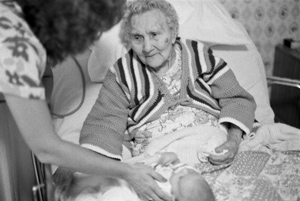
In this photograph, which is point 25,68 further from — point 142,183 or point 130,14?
point 130,14

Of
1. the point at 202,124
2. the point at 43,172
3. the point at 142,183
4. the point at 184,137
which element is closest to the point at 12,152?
the point at 43,172

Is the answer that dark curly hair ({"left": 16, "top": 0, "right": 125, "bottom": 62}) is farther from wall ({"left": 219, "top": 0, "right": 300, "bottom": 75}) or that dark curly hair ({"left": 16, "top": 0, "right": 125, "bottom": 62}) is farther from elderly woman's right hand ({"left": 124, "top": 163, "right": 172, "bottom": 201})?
wall ({"left": 219, "top": 0, "right": 300, "bottom": 75})

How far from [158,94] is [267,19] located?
4.47 feet

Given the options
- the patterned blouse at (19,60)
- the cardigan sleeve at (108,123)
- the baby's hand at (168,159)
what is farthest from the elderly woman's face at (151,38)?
the patterned blouse at (19,60)

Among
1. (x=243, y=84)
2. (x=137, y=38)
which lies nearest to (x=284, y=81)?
(x=243, y=84)

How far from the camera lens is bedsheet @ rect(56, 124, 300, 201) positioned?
4.74ft

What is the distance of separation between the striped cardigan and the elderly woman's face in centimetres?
8

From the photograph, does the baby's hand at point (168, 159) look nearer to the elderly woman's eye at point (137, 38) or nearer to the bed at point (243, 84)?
the bed at point (243, 84)

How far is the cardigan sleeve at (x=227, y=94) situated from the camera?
5.81 feet

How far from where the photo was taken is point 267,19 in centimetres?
272

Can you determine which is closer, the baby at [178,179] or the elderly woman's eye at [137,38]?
the baby at [178,179]

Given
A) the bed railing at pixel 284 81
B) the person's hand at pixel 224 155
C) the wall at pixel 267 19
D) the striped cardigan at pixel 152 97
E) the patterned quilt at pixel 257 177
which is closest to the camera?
the patterned quilt at pixel 257 177

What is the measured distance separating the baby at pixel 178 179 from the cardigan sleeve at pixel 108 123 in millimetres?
168

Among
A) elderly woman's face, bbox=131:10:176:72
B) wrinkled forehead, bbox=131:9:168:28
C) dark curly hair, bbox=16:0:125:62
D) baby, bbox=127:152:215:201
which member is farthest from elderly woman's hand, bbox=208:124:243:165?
dark curly hair, bbox=16:0:125:62
